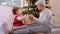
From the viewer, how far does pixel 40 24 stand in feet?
8.61

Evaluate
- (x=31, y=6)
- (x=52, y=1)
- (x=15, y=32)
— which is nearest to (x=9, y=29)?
(x=15, y=32)

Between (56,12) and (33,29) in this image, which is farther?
(56,12)

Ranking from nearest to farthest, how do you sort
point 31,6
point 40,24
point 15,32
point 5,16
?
point 5,16
point 15,32
point 40,24
point 31,6

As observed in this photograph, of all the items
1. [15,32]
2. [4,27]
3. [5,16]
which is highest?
[5,16]

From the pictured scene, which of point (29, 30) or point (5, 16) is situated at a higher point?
point (5, 16)

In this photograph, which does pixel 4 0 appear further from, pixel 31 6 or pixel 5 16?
pixel 5 16

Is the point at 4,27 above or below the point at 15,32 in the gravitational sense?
above

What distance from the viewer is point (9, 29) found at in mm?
2133

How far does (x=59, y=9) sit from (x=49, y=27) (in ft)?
6.64

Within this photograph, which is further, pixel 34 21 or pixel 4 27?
pixel 34 21

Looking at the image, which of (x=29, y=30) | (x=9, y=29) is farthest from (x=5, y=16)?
A: (x=29, y=30)

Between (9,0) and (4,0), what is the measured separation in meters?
0.17

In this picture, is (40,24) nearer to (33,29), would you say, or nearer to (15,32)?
(33,29)

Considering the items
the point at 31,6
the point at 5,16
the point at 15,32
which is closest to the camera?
the point at 5,16
